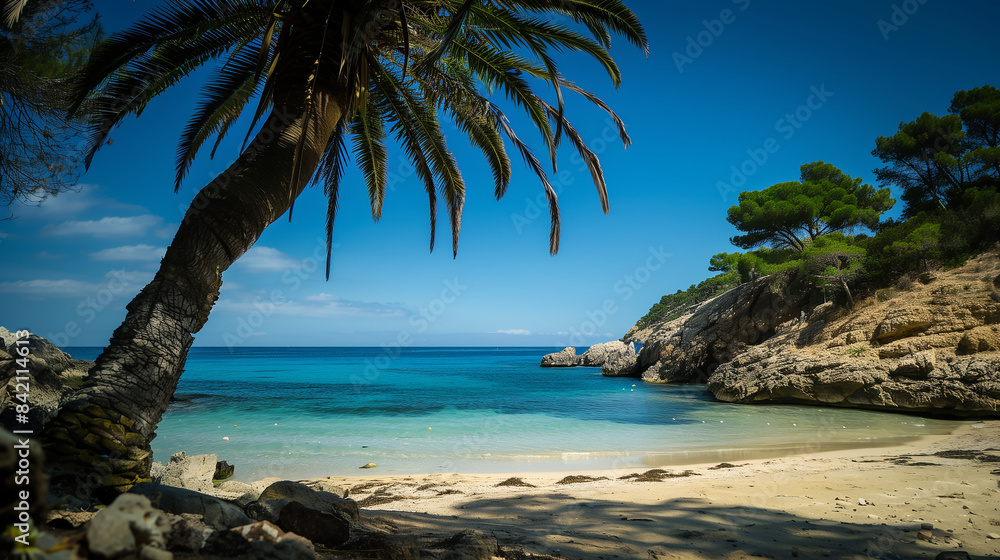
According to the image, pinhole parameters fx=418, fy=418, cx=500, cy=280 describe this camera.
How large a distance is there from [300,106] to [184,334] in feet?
7.34

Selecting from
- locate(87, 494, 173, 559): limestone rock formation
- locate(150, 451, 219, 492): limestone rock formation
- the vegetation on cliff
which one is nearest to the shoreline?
locate(150, 451, 219, 492): limestone rock formation

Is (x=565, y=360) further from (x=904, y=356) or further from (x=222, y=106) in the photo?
(x=222, y=106)

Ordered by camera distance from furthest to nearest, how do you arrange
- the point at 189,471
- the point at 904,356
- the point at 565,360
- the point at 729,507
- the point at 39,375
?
the point at 565,360 < the point at 904,356 < the point at 39,375 < the point at 189,471 < the point at 729,507

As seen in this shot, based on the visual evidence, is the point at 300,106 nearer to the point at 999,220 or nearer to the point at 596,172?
the point at 596,172

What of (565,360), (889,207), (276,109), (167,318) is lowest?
(565,360)

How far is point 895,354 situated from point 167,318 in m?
16.9

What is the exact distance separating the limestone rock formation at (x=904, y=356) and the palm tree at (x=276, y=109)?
11884 millimetres

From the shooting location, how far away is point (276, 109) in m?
3.97

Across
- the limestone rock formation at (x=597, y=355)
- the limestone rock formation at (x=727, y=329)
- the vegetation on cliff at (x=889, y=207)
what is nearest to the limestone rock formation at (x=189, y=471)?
the vegetation on cliff at (x=889, y=207)

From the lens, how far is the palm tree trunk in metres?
2.61

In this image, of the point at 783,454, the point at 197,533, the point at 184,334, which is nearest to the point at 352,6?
the point at 184,334

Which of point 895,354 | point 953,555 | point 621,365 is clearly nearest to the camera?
point 953,555

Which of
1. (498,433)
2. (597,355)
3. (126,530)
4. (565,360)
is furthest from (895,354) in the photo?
(565,360)

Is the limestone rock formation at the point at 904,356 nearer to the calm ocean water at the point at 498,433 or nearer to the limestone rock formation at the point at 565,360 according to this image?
the calm ocean water at the point at 498,433
